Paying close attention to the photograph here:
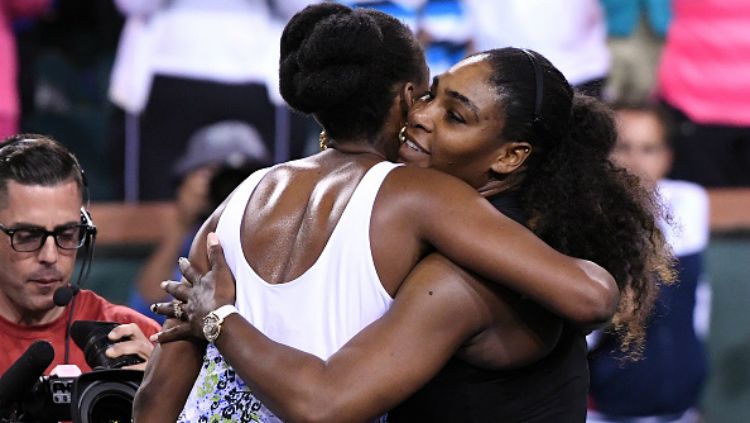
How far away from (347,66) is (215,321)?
1.68 ft

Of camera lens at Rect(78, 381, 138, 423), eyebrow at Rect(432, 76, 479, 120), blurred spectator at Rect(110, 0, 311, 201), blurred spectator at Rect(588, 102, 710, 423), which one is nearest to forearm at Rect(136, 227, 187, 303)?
blurred spectator at Rect(110, 0, 311, 201)

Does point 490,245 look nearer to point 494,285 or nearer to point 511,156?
point 494,285

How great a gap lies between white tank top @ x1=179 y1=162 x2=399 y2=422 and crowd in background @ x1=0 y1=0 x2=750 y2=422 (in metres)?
2.44

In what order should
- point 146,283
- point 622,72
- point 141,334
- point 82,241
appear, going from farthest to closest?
point 622,72, point 146,283, point 82,241, point 141,334

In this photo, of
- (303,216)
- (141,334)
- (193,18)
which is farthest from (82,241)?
(193,18)

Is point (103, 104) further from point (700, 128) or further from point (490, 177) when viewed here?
point (490, 177)

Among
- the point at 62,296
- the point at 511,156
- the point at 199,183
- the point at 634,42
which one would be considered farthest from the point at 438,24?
the point at 511,156

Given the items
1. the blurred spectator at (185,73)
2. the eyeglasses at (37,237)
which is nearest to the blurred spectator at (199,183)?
the blurred spectator at (185,73)

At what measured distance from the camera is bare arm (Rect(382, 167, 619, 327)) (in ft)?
8.12

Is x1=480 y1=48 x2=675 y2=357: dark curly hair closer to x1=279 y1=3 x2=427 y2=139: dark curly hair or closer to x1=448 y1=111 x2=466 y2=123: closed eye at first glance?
x1=448 y1=111 x2=466 y2=123: closed eye

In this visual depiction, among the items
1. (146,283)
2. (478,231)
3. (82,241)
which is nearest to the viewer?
(478,231)

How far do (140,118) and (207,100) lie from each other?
257 millimetres

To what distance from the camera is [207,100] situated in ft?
17.7

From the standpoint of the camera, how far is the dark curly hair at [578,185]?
2.68m
